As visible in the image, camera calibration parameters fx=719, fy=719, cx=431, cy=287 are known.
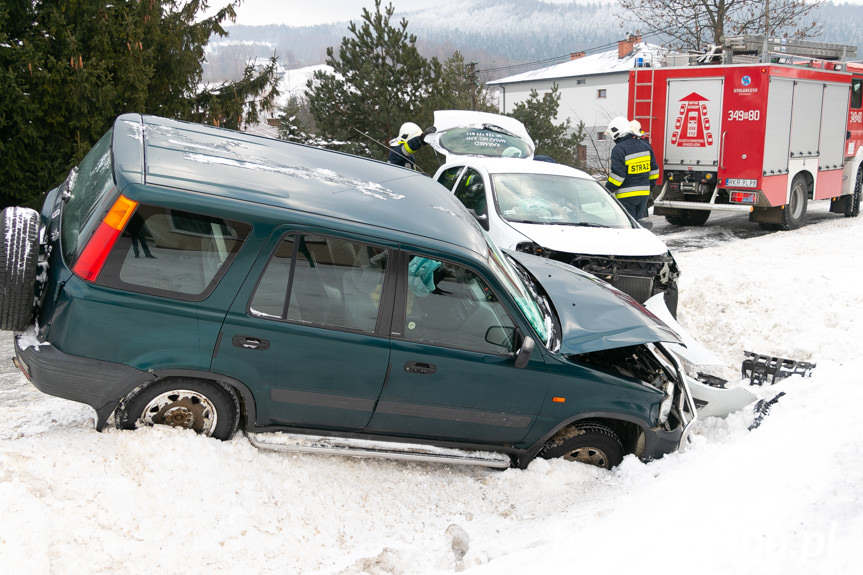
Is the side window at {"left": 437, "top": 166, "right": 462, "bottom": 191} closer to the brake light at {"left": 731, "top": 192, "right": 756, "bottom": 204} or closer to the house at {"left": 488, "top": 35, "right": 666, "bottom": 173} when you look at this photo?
the brake light at {"left": 731, "top": 192, "right": 756, "bottom": 204}

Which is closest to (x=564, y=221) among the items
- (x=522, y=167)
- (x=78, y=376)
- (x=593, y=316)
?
(x=522, y=167)

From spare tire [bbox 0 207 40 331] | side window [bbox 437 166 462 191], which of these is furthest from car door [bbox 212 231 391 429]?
side window [bbox 437 166 462 191]

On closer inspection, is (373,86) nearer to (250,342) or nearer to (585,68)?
(250,342)

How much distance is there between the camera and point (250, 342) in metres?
3.62

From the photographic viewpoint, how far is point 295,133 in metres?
17.7

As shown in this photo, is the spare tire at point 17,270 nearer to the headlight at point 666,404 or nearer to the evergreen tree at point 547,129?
the headlight at point 666,404

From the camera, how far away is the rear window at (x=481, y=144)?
34.3ft

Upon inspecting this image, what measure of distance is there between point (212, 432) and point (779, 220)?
12.1 m

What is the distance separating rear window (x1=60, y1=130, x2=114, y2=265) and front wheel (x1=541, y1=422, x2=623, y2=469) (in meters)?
2.84

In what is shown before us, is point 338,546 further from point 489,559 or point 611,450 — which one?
point 611,450

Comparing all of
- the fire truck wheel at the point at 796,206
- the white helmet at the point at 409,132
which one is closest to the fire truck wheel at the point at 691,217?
the fire truck wheel at the point at 796,206

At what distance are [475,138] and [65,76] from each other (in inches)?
213

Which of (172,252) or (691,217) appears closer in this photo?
(172,252)

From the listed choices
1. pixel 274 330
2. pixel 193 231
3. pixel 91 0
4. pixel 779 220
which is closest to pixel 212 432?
pixel 274 330
